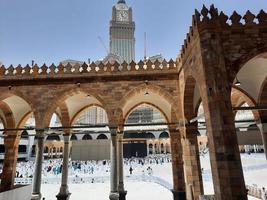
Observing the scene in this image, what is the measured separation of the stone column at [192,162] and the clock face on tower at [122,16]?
18731 centimetres

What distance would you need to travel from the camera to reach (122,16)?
608ft

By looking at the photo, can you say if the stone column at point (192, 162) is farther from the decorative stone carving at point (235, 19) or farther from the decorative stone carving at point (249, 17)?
the decorative stone carving at point (249, 17)

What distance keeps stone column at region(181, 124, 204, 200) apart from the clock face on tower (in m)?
187

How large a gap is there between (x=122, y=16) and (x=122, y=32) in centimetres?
1351

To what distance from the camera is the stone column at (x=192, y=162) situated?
30.0ft

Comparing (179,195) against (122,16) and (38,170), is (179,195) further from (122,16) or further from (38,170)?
(122,16)

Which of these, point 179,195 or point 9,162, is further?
point 9,162

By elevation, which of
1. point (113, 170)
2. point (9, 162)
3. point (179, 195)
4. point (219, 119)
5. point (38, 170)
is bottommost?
point (179, 195)

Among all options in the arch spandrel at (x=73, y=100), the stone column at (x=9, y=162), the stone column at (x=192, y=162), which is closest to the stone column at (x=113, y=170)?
the arch spandrel at (x=73, y=100)

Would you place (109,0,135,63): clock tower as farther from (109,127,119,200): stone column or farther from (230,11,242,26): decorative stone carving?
(230,11,242,26): decorative stone carving

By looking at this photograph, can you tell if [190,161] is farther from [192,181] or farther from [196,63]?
[196,63]

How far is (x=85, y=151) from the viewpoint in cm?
3441

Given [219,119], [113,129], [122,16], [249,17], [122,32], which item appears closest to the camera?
[219,119]

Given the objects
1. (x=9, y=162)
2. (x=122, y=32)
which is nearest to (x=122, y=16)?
(x=122, y=32)
